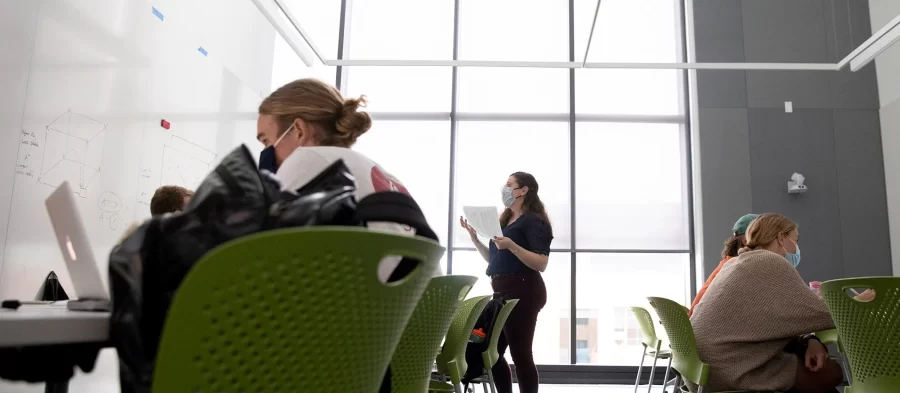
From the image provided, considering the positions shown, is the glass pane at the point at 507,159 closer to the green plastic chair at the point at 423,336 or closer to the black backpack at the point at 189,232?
the green plastic chair at the point at 423,336

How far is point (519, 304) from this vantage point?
11.3 ft

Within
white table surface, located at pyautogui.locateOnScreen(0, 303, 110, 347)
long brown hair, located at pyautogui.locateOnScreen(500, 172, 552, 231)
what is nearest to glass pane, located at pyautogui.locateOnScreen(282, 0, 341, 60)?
long brown hair, located at pyautogui.locateOnScreen(500, 172, 552, 231)

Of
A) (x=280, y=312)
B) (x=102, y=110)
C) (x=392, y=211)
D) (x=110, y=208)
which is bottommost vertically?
(x=280, y=312)

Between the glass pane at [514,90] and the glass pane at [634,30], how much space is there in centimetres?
39

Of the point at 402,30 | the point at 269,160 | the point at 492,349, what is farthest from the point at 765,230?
the point at 402,30

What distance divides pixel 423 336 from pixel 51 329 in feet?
2.90

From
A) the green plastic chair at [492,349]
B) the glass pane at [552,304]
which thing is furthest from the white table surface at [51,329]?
the glass pane at [552,304]

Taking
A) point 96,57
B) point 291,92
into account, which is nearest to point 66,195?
point 291,92

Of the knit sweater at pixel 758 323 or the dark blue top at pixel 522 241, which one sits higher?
the dark blue top at pixel 522 241

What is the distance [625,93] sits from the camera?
6086 mm

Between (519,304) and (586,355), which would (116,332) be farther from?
(586,355)

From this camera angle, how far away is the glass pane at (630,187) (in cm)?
589

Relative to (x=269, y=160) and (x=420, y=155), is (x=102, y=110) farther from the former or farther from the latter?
(x=420, y=155)

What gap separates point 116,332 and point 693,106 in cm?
588
